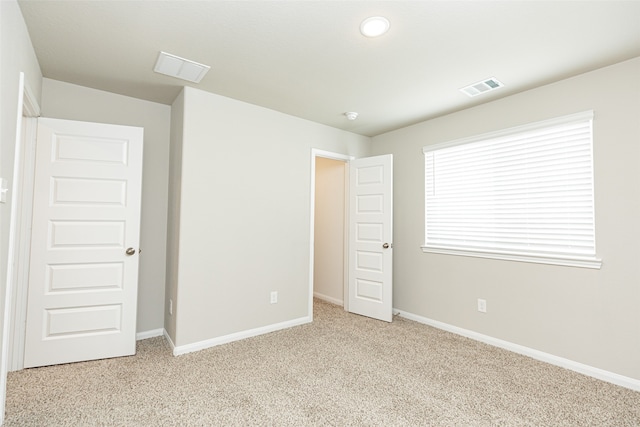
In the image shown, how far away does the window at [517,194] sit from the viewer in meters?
2.63

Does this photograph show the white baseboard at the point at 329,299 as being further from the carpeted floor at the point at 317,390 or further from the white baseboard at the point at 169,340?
the white baseboard at the point at 169,340

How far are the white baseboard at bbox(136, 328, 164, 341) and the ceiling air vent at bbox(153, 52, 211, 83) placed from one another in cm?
253

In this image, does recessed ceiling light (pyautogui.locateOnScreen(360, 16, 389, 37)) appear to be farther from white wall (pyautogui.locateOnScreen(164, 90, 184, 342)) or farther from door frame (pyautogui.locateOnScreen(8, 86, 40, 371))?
door frame (pyautogui.locateOnScreen(8, 86, 40, 371))

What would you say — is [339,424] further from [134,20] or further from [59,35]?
[59,35]

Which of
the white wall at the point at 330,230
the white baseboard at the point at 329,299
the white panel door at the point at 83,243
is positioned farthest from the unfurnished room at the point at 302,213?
the white wall at the point at 330,230

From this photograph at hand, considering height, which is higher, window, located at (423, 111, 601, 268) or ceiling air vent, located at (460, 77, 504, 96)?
ceiling air vent, located at (460, 77, 504, 96)

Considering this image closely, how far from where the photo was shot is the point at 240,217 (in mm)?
3275

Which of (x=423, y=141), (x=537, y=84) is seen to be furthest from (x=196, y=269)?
(x=537, y=84)

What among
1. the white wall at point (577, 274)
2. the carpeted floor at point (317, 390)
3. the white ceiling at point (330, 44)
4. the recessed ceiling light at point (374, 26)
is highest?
the white ceiling at point (330, 44)

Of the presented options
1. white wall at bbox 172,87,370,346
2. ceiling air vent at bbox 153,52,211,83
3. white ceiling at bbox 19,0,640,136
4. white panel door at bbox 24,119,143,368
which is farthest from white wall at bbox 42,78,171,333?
ceiling air vent at bbox 153,52,211,83

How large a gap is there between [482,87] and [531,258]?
164cm

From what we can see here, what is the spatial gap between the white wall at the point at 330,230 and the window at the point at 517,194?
1268 millimetres

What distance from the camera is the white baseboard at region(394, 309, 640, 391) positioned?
7.72 ft

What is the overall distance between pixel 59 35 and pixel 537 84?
12.4ft
